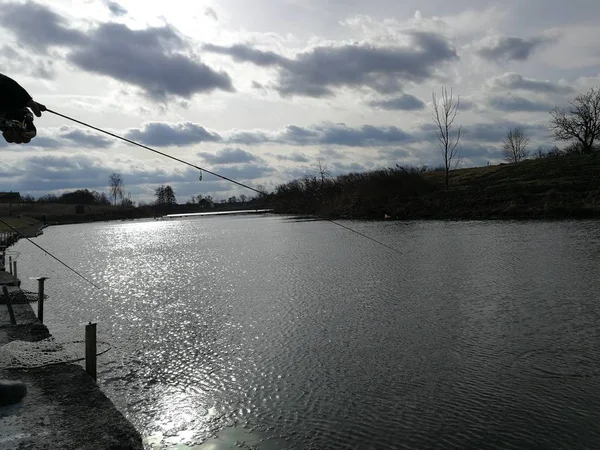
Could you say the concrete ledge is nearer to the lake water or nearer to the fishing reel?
A: the lake water

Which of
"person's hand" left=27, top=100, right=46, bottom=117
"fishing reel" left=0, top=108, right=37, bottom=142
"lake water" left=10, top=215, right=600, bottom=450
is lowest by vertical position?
"lake water" left=10, top=215, right=600, bottom=450

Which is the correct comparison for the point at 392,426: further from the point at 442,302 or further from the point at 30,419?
the point at 442,302

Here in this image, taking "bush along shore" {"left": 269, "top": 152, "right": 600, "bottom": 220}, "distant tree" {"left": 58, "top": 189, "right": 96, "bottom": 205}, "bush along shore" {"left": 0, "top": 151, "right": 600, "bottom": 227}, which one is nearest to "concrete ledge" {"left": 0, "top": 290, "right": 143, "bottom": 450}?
"bush along shore" {"left": 0, "top": 151, "right": 600, "bottom": 227}

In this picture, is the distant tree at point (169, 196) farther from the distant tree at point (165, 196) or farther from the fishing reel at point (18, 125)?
the fishing reel at point (18, 125)

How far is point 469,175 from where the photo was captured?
66000 millimetres

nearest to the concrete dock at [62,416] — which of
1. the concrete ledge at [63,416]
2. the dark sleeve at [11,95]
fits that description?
the concrete ledge at [63,416]

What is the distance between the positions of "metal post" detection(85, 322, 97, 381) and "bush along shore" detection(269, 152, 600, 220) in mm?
28358

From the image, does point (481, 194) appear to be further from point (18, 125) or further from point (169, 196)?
point (169, 196)

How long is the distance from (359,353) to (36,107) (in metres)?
6.11

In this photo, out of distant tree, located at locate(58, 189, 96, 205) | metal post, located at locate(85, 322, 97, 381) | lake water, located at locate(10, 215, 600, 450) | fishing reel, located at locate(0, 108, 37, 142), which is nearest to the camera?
fishing reel, located at locate(0, 108, 37, 142)

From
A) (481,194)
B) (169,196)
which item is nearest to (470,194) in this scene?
(481,194)

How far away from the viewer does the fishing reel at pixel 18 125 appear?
18.0 ft

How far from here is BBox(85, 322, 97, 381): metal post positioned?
7.14m

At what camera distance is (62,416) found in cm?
582
